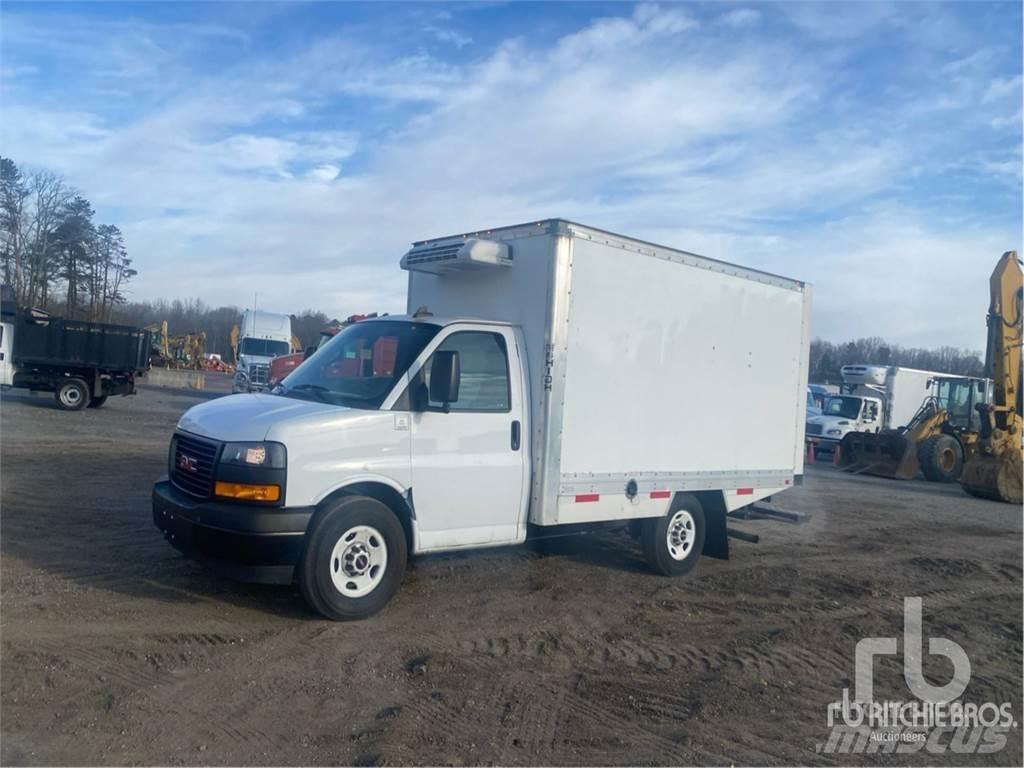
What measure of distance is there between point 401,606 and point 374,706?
1887mm

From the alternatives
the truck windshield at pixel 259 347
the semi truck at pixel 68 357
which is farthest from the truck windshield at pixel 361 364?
the truck windshield at pixel 259 347

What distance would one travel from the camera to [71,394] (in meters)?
Result: 23.0

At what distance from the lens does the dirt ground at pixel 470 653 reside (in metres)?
4.47

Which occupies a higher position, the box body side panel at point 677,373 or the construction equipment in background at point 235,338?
the construction equipment in background at point 235,338

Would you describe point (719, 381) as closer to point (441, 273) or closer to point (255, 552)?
point (441, 273)

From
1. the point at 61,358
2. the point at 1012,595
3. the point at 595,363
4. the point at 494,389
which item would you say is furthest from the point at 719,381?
the point at 61,358

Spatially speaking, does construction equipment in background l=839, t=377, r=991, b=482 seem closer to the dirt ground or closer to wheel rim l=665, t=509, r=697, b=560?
the dirt ground

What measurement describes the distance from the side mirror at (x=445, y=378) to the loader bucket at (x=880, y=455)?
60.7 feet

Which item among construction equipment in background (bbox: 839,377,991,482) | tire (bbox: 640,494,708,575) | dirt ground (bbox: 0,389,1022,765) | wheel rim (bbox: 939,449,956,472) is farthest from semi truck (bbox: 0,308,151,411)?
wheel rim (bbox: 939,449,956,472)

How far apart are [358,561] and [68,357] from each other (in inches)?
780

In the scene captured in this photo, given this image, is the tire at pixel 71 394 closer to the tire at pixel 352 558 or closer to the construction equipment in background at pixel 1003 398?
the tire at pixel 352 558

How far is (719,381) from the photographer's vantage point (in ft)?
28.3

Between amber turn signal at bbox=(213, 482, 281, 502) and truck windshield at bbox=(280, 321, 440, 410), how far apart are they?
36.2 inches

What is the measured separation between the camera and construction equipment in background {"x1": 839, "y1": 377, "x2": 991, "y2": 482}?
71.1 feet
